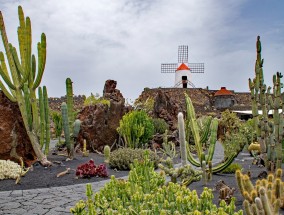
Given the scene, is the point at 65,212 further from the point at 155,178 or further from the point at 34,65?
the point at 34,65

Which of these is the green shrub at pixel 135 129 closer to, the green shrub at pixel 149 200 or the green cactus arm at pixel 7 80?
the green cactus arm at pixel 7 80

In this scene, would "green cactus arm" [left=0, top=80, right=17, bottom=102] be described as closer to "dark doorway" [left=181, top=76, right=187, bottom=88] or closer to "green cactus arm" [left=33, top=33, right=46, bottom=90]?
"green cactus arm" [left=33, top=33, right=46, bottom=90]

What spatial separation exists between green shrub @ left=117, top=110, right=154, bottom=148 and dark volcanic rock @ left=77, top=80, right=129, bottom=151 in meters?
0.55

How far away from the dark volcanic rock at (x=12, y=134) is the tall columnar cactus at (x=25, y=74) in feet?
0.82

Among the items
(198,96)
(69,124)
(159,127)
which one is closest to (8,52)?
(69,124)

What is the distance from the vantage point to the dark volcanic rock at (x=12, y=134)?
1032 centimetres

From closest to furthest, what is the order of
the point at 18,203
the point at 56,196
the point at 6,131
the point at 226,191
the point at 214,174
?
the point at 226,191 < the point at 18,203 < the point at 56,196 < the point at 214,174 < the point at 6,131

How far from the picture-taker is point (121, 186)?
4480 millimetres

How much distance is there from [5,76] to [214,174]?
234 inches

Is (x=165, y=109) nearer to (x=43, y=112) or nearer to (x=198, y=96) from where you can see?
(x=43, y=112)

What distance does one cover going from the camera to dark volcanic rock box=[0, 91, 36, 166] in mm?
10320

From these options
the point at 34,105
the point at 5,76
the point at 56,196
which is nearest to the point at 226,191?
the point at 56,196

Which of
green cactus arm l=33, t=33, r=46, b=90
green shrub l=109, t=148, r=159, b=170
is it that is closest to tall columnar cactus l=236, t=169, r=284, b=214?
green shrub l=109, t=148, r=159, b=170

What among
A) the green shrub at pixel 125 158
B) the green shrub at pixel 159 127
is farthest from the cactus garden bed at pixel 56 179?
the green shrub at pixel 159 127
